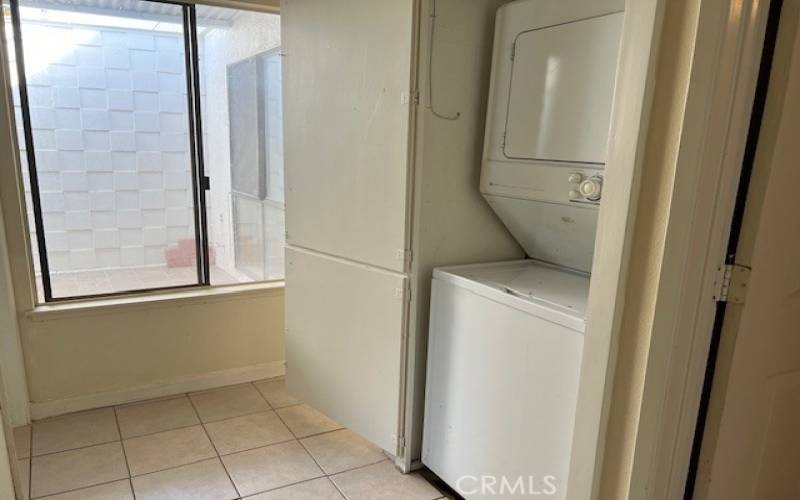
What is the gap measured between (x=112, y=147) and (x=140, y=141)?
13 centimetres

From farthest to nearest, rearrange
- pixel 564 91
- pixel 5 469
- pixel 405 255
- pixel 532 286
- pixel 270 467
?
pixel 270 467, pixel 405 255, pixel 532 286, pixel 564 91, pixel 5 469

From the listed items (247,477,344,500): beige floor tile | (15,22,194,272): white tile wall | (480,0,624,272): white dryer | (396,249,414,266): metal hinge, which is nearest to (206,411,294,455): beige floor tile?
(247,477,344,500): beige floor tile

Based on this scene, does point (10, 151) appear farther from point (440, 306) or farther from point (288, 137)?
point (440, 306)

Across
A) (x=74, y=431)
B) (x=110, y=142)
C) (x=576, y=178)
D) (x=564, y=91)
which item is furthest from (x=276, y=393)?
(x=564, y=91)

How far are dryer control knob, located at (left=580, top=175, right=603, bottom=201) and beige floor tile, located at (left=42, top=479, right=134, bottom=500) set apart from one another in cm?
192

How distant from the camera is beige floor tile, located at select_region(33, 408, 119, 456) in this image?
2.25 metres

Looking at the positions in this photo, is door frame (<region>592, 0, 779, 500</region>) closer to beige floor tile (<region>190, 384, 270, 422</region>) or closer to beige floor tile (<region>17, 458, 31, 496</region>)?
beige floor tile (<region>190, 384, 270, 422</region>)

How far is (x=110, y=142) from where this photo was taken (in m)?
2.47

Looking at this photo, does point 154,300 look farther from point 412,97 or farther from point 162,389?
point 412,97

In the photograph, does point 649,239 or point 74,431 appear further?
point 74,431

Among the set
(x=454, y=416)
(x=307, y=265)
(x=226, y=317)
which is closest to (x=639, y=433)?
(x=454, y=416)

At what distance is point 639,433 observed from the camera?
3.72 ft

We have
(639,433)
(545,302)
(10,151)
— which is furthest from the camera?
(10,151)

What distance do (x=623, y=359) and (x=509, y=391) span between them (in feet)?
1.80
